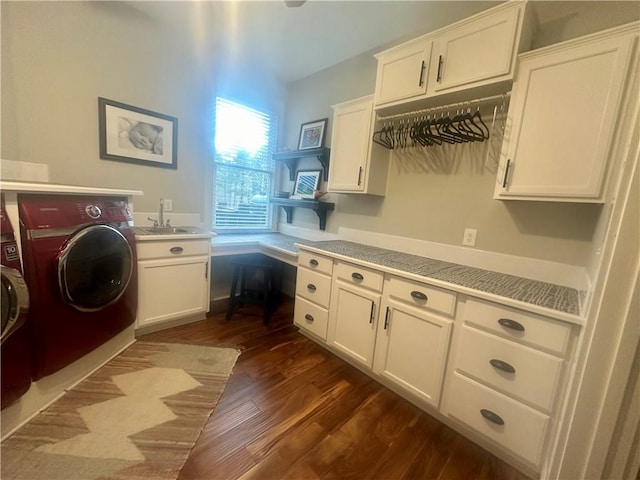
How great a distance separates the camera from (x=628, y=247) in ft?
2.39

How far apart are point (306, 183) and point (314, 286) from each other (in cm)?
132

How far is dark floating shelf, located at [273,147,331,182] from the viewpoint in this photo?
2676mm

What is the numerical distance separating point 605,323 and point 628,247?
23 cm

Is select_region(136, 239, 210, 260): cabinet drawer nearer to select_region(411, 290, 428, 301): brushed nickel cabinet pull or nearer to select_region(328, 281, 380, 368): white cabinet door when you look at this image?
select_region(328, 281, 380, 368): white cabinet door

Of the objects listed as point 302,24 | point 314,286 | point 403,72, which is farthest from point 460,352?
point 302,24

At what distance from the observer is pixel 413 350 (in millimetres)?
1562

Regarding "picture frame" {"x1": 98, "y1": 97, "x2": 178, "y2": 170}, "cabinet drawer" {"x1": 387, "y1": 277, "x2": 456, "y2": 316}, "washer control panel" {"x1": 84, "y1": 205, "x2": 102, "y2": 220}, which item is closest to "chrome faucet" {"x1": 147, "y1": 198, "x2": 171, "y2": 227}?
"picture frame" {"x1": 98, "y1": 97, "x2": 178, "y2": 170}

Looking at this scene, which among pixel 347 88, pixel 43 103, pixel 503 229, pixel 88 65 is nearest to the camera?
pixel 503 229

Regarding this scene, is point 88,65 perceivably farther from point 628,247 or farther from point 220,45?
point 628,247

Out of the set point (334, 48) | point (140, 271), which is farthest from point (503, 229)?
point (140, 271)

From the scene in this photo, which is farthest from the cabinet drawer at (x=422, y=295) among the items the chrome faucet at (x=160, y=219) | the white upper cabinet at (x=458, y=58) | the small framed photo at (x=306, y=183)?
the chrome faucet at (x=160, y=219)

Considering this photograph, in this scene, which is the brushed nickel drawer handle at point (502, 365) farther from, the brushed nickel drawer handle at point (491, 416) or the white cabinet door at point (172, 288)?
the white cabinet door at point (172, 288)

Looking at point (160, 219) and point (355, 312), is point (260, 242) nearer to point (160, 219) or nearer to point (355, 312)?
point (160, 219)

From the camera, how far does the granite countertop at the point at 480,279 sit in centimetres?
120
